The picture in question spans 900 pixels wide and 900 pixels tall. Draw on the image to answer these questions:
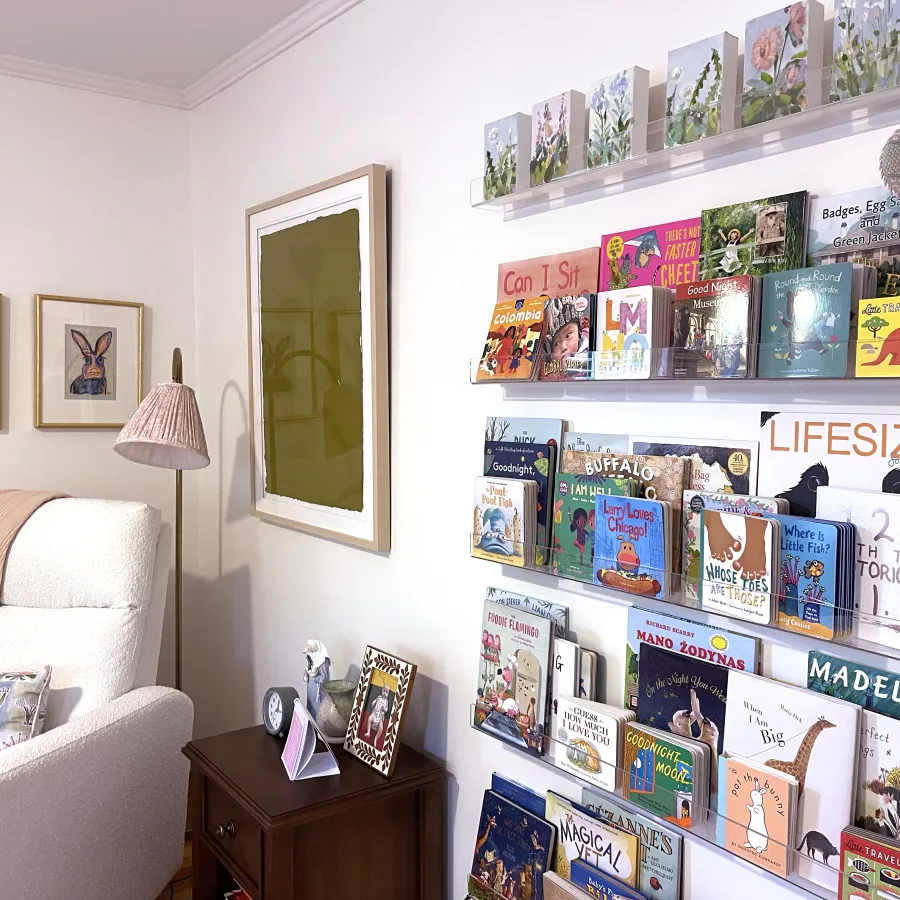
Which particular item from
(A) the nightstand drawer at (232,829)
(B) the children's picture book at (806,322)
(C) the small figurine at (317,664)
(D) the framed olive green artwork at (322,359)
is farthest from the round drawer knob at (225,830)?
(B) the children's picture book at (806,322)

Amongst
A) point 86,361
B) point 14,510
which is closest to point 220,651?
point 14,510

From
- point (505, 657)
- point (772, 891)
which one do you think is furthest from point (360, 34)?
point (772, 891)

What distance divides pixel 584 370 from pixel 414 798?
1.06 metres

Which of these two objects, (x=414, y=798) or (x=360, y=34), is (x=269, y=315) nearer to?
(x=360, y=34)

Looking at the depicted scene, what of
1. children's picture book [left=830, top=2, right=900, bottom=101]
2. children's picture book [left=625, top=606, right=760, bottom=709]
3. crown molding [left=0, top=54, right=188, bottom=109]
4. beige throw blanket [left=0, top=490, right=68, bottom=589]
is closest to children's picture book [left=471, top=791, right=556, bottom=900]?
children's picture book [left=625, top=606, right=760, bottom=709]

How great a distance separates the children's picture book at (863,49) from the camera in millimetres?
1064

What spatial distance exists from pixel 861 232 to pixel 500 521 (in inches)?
30.8

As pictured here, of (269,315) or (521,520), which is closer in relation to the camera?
(521,520)

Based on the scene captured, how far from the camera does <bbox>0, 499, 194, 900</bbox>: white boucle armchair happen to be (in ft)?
6.26

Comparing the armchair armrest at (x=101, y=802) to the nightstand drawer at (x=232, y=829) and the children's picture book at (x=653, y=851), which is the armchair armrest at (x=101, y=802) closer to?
the nightstand drawer at (x=232, y=829)

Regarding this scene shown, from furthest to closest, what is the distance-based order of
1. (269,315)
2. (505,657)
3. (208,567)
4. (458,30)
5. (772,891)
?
(208,567)
(269,315)
(458,30)
(505,657)
(772,891)

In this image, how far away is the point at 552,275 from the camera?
164 centimetres

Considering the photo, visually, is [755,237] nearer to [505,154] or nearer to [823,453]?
[823,453]

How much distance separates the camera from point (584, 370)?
1.45 meters
